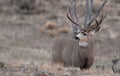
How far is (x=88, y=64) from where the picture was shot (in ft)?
51.1

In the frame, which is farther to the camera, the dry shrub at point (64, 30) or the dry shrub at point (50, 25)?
the dry shrub at point (50, 25)

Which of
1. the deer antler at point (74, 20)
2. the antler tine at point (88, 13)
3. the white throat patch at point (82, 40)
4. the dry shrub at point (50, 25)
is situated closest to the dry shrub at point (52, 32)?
the dry shrub at point (50, 25)

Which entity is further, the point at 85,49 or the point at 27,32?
the point at 27,32

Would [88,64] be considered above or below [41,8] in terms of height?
below

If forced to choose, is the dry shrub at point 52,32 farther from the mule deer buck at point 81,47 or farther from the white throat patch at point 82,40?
the white throat patch at point 82,40

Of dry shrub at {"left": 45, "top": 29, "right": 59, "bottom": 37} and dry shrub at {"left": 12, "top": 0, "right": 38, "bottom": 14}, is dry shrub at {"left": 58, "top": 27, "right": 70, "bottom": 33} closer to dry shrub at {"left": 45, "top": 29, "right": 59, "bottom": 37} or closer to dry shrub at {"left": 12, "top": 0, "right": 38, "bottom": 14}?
dry shrub at {"left": 45, "top": 29, "right": 59, "bottom": 37}

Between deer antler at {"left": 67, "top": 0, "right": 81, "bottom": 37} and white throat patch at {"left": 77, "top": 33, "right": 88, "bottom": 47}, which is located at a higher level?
deer antler at {"left": 67, "top": 0, "right": 81, "bottom": 37}

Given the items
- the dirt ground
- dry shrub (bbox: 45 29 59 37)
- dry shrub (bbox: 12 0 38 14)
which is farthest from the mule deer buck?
dry shrub (bbox: 12 0 38 14)

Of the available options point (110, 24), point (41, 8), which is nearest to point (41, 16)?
point (41, 8)

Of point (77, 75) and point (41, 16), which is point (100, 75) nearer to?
point (77, 75)

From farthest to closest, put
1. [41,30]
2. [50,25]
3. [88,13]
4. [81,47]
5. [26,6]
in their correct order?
[26,6], [50,25], [41,30], [88,13], [81,47]

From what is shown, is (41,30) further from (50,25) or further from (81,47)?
(81,47)

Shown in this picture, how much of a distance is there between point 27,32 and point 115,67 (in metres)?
16.7

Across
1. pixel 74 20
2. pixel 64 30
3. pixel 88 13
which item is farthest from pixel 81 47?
pixel 64 30
